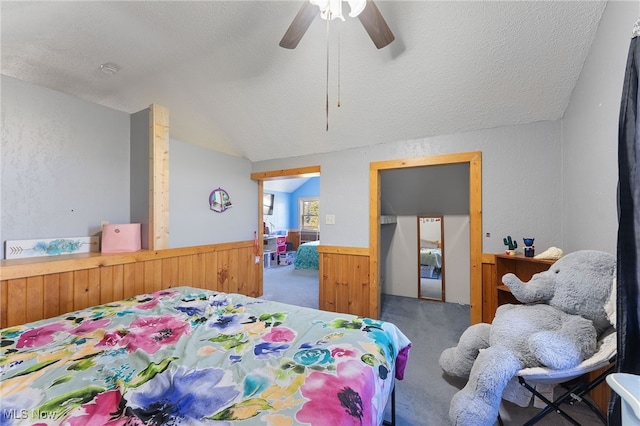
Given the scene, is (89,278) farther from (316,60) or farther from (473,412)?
(473,412)

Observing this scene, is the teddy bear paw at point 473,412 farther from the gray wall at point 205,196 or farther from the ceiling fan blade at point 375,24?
the gray wall at point 205,196

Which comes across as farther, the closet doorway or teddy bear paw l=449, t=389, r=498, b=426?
the closet doorway

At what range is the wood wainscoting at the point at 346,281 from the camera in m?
3.02

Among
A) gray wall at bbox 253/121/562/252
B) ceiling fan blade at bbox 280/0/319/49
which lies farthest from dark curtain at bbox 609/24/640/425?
gray wall at bbox 253/121/562/252

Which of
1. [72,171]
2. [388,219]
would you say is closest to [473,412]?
[388,219]

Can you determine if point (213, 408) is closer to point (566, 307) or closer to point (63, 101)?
point (566, 307)

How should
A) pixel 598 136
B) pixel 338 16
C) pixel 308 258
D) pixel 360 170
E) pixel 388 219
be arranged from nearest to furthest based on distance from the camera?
pixel 338 16, pixel 598 136, pixel 360 170, pixel 388 219, pixel 308 258

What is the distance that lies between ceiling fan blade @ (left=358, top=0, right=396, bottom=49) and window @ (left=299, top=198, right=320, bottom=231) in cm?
693

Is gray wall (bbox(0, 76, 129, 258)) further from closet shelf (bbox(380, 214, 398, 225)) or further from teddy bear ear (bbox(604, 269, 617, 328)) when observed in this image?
teddy bear ear (bbox(604, 269, 617, 328))

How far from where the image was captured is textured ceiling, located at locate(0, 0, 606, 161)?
1656mm

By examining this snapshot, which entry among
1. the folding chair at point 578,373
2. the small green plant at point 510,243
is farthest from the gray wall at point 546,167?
the folding chair at point 578,373

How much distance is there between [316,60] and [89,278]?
8.23ft

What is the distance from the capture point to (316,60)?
2100mm

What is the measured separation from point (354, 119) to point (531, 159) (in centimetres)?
170
